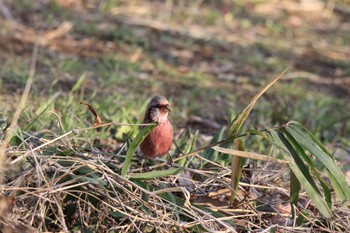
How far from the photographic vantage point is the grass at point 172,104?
3.21m

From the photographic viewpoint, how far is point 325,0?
11375 mm

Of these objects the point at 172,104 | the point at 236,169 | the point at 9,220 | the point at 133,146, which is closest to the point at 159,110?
the point at 133,146

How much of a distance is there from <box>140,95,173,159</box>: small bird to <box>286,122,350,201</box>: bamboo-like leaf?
2.19ft

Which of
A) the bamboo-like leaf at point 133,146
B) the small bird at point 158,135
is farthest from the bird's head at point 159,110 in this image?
the bamboo-like leaf at point 133,146

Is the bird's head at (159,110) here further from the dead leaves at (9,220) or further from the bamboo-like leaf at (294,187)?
the dead leaves at (9,220)

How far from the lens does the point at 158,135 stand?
3674 millimetres

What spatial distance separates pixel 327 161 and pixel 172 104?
9.65 feet

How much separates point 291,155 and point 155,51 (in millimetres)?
4695

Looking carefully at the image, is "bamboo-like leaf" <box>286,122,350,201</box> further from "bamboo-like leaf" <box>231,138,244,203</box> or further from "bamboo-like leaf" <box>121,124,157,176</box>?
"bamboo-like leaf" <box>121,124,157,176</box>

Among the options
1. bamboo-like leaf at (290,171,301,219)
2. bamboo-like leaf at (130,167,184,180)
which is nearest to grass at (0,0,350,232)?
bamboo-like leaf at (130,167,184,180)

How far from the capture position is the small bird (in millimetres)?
3666

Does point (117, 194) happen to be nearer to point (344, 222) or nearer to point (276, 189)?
point (276, 189)

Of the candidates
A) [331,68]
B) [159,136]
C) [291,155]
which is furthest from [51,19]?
[291,155]

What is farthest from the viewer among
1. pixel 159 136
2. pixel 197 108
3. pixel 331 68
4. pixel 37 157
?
pixel 331 68
